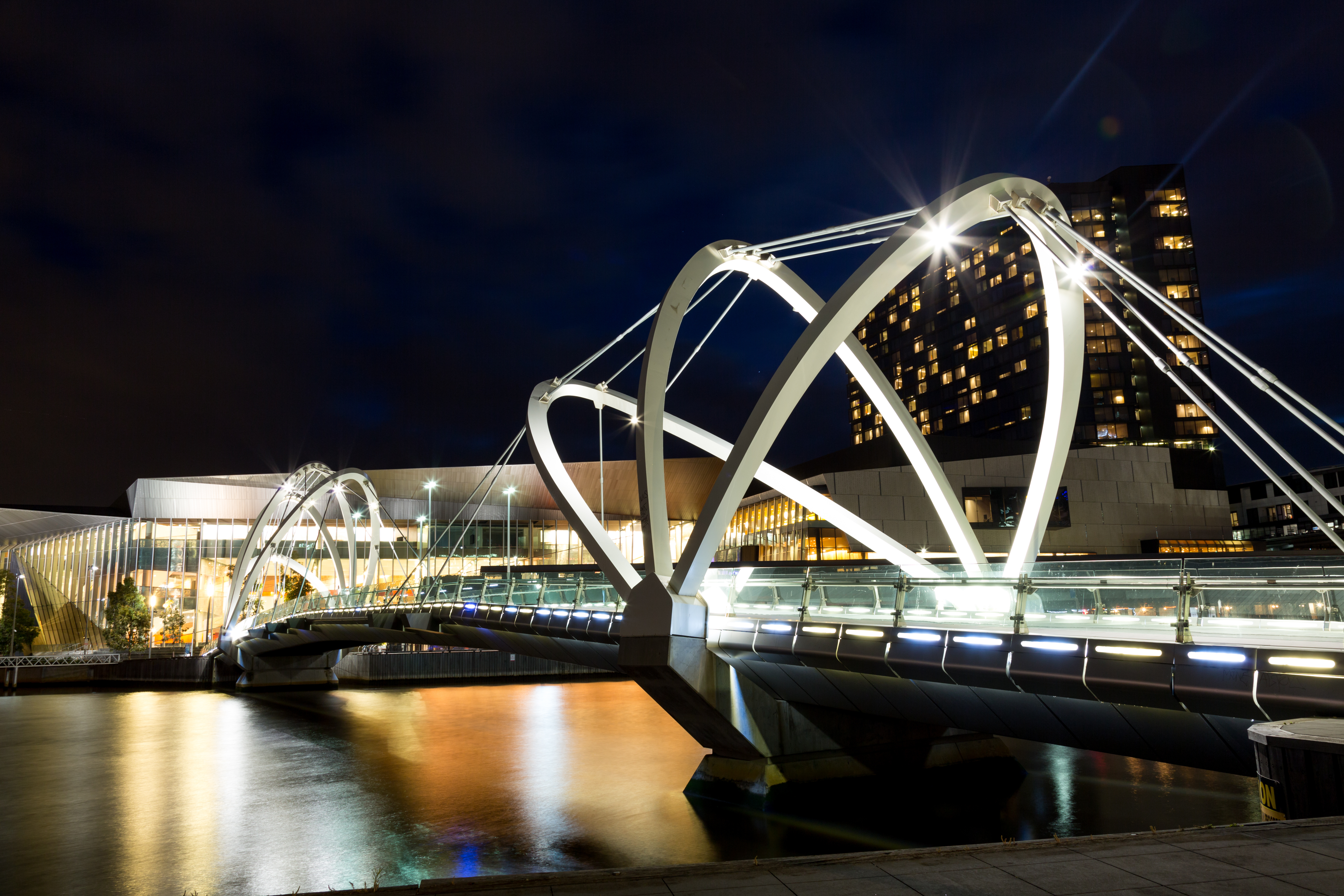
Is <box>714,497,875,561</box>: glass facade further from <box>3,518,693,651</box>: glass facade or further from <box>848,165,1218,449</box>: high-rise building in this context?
<box>848,165,1218,449</box>: high-rise building

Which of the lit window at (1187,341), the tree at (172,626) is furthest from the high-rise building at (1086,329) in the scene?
the tree at (172,626)

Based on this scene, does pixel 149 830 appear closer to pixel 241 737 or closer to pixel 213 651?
pixel 241 737

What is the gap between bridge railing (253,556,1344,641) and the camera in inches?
452

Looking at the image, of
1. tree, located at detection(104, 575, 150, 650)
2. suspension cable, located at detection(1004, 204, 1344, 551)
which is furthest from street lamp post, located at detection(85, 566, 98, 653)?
suspension cable, located at detection(1004, 204, 1344, 551)

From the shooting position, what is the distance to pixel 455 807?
76.7 feet

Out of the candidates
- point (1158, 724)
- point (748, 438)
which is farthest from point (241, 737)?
point (1158, 724)

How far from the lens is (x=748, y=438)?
2025cm

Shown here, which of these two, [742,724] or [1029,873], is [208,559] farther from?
[1029,873]

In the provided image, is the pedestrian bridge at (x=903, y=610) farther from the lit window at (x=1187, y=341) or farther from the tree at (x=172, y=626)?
the lit window at (x=1187, y=341)

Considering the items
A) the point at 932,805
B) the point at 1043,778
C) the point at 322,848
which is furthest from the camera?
the point at 1043,778

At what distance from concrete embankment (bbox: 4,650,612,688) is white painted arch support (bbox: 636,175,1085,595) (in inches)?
1436

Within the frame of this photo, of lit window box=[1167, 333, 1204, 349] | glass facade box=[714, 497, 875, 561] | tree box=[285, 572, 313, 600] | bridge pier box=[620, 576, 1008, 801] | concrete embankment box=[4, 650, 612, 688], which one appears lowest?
concrete embankment box=[4, 650, 612, 688]

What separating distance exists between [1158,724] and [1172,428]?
111074mm

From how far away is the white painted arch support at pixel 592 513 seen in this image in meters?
24.5
